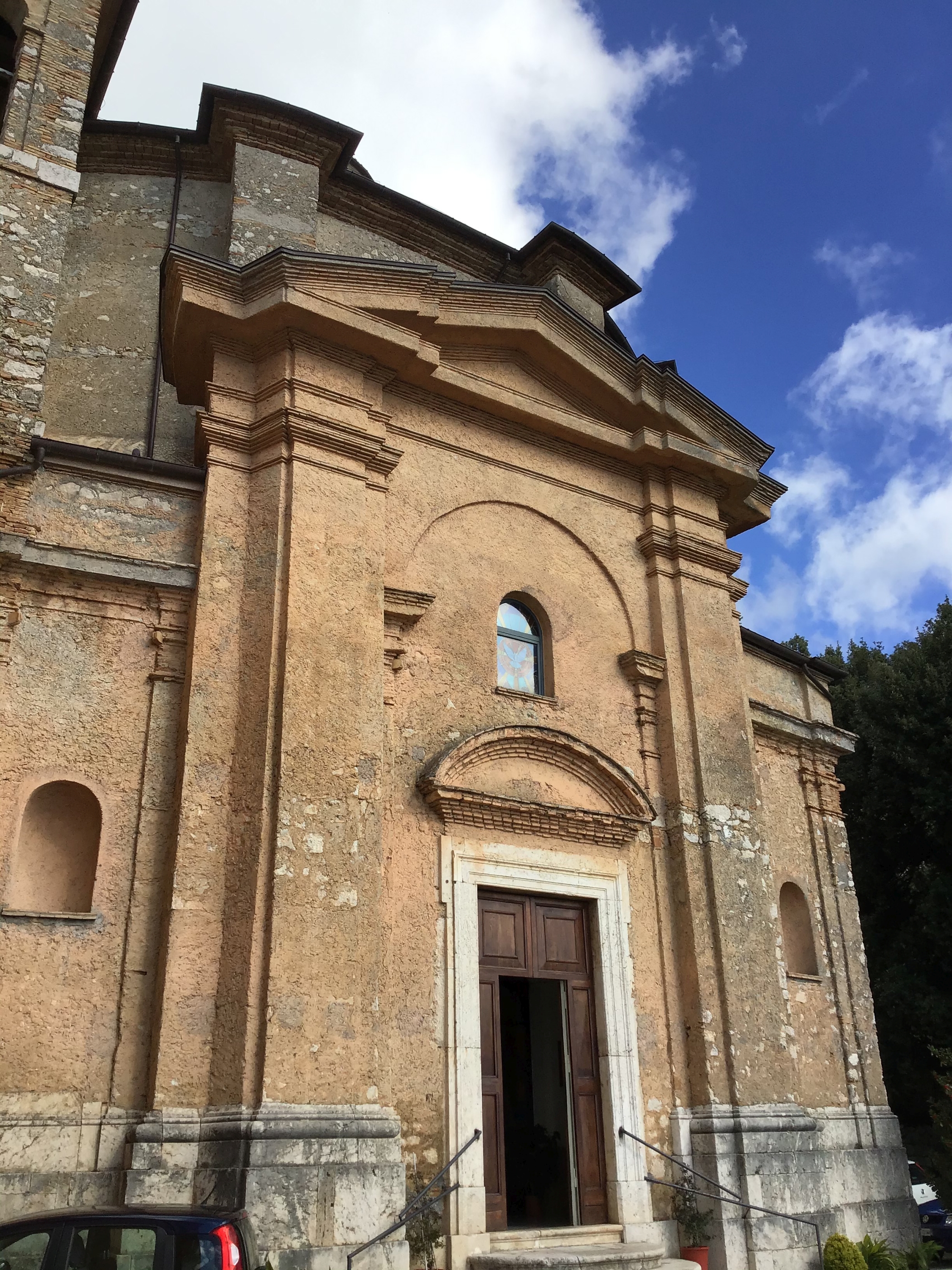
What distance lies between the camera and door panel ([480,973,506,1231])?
26.7 feet

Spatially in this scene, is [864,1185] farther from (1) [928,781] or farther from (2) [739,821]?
(1) [928,781]

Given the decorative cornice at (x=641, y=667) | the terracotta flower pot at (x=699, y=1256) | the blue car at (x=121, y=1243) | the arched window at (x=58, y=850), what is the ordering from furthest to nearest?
the decorative cornice at (x=641, y=667)
the terracotta flower pot at (x=699, y=1256)
the arched window at (x=58, y=850)
the blue car at (x=121, y=1243)

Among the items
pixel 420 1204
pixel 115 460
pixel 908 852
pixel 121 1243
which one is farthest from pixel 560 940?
pixel 908 852

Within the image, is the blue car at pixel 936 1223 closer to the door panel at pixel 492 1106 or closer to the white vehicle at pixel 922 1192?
the white vehicle at pixel 922 1192

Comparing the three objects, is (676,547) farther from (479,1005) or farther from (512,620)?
(479,1005)

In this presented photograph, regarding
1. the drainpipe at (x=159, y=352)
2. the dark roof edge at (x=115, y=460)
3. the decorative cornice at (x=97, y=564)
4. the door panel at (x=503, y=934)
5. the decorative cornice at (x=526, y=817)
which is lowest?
the door panel at (x=503, y=934)

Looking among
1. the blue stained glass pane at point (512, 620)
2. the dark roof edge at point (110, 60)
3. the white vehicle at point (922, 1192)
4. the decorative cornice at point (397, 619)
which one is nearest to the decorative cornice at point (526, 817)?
the decorative cornice at point (397, 619)

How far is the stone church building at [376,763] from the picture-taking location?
7.21m

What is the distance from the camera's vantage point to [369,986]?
7.65 metres

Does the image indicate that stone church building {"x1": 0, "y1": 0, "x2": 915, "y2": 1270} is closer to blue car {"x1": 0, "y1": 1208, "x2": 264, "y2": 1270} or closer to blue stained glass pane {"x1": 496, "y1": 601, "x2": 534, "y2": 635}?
blue stained glass pane {"x1": 496, "y1": 601, "x2": 534, "y2": 635}

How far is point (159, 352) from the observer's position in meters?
12.1

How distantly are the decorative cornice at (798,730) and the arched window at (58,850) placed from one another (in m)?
6.79

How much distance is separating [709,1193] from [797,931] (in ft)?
12.1

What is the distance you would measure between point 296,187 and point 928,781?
12776 millimetres
